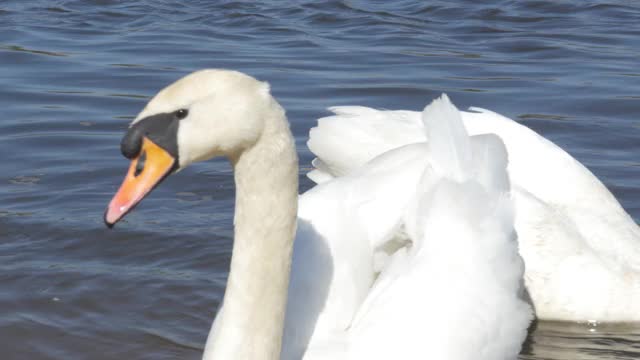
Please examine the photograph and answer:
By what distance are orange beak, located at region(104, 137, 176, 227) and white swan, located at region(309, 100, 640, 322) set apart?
95.7 inches

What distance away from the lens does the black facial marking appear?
4.04 metres

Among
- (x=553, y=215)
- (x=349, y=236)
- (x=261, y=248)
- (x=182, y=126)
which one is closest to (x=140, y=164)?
(x=182, y=126)

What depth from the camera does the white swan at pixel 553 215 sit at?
6297 mm

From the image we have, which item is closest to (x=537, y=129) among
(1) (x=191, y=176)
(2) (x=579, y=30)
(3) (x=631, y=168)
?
(3) (x=631, y=168)

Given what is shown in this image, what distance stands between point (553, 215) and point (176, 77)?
5070 mm

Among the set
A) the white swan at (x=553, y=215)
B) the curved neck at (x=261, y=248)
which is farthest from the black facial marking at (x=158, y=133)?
the white swan at (x=553, y=215)

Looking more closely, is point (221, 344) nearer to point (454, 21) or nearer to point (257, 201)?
point (257, 201)

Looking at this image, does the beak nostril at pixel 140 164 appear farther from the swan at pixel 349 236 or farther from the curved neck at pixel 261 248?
the curved neck at pixel 261 248

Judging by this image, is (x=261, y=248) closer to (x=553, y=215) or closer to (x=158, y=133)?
(x=158, y=133)

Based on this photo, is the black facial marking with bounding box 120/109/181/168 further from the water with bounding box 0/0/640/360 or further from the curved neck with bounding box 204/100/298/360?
the water with bounding box 0/0/640/360

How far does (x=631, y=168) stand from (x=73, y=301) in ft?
12.3

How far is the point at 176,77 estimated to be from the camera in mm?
10812

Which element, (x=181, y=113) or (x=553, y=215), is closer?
(x=181, y=113)

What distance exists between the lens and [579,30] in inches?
510
